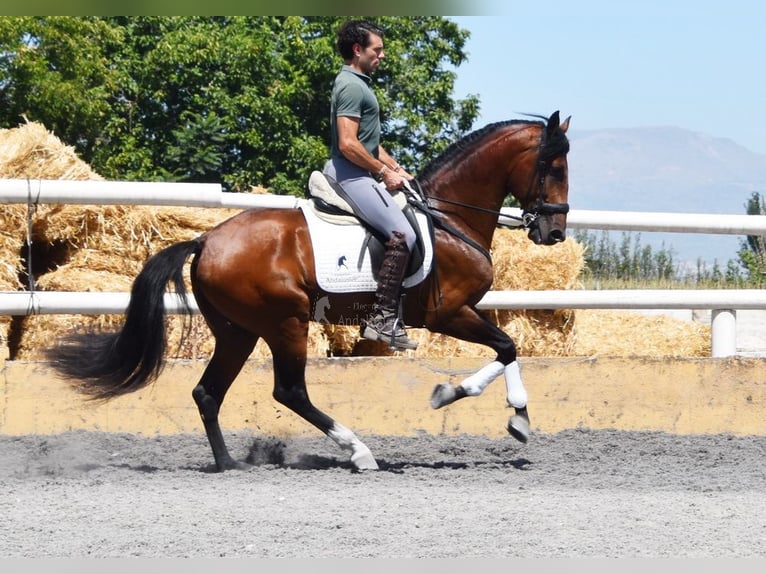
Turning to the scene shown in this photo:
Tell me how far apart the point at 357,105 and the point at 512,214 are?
1.63m

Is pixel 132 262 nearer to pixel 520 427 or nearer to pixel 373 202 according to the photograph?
pixel 373 202

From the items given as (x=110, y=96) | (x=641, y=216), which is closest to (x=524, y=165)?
(x=641, y=216)

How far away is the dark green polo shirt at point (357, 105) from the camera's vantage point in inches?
262

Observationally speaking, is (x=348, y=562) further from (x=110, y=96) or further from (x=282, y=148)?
(x=110, y=96)

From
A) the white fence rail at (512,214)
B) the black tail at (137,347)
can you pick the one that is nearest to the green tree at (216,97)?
the white fence rail at (512,214)

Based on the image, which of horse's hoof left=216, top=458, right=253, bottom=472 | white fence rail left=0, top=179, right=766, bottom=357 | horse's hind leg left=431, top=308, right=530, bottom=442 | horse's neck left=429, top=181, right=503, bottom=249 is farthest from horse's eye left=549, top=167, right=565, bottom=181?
horse's hoof left=216, top=458, right=253, bottom=472

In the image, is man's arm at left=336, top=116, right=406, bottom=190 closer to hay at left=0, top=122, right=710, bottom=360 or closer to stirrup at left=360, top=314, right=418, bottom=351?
stirrup at left=360, top=314, right=418, bottom=351

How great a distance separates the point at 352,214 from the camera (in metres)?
6.87

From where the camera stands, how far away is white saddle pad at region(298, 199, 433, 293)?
681cm

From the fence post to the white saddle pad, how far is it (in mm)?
2777

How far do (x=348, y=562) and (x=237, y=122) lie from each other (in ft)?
86.4

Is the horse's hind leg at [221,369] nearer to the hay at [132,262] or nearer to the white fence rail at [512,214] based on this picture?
the white fence rail at [512,214]

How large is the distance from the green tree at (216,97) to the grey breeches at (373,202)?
19902 mm

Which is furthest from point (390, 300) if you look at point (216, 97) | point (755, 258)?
point (216, 97)
